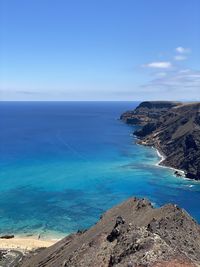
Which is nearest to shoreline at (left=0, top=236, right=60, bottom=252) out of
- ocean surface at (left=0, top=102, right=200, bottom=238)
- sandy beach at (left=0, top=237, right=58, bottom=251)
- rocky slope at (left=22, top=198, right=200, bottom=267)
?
sandy beach at (left=0, top=237, right=58, bottom=251)

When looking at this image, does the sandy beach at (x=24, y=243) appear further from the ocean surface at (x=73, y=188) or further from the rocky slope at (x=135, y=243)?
the rocky slope at (x=135, y=243)

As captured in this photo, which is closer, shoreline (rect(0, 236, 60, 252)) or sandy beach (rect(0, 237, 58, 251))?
shoreline (rect(0, 236, 60, 252))

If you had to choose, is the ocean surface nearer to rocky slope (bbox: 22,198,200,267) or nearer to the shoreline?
the shoreline

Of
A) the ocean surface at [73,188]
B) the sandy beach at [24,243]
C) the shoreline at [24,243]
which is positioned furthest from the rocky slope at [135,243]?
the ocean surface at [73,188]

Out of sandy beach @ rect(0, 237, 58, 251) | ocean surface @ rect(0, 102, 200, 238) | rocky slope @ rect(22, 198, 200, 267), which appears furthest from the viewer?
ocean surface @ rect(0, 102, 200, 238)

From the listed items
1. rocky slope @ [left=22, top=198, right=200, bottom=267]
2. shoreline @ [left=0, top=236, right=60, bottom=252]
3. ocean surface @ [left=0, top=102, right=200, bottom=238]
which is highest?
rocky slope @ [left=22, top=198, right=200, bottom=267]

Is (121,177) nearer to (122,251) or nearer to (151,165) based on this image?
(151,165)

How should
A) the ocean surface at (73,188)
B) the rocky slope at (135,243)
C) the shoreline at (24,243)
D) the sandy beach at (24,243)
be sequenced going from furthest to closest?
the ocean surface at (73,188) → the sandy beach at (24,243) → the shoreline at (24,243) → the rocky slope at (135,243)

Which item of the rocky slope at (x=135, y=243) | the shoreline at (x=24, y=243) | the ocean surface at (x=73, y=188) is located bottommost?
the shoreline at (x=24, y=243)
